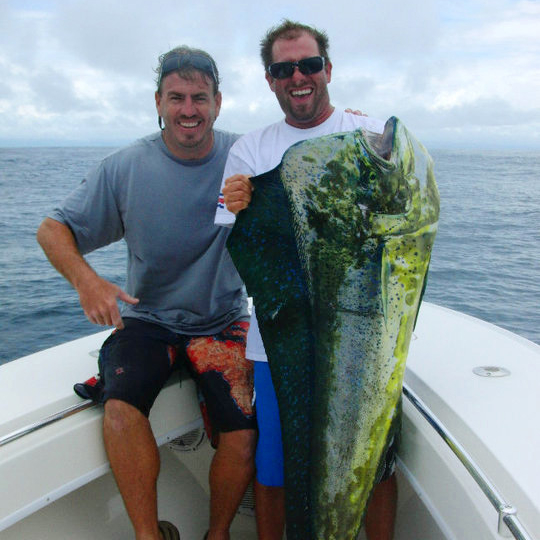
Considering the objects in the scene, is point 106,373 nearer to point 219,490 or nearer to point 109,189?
point 219,490

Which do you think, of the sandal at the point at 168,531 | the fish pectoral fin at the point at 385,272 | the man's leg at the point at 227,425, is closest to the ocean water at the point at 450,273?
the sandal at the point at 168,531

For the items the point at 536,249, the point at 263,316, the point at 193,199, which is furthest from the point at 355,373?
the point at 536,249

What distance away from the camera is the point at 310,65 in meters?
1.80

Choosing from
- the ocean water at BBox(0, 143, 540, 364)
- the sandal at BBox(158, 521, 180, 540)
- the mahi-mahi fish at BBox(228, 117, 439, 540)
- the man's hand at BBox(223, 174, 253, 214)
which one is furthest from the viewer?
the ocean water at BBox(0, 143, 540, 364)

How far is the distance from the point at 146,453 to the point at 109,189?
3.35ft

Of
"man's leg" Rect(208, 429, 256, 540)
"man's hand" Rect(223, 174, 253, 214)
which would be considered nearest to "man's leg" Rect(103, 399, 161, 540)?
"man's leg" Rect(208, 429, 256, 540)

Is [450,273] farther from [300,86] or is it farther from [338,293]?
[338,293]

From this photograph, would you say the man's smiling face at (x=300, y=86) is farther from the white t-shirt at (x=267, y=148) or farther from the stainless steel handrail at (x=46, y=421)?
the stainless steel handrail at (x=46, y=421)

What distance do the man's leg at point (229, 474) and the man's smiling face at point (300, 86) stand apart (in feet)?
3.67

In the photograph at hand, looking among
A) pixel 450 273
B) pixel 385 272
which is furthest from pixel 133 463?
pixel 450 273

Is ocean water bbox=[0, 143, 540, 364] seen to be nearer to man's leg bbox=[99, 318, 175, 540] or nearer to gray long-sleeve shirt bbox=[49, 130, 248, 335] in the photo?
gray long-sleeve shirt bbox=[49, 130, 248, 335]

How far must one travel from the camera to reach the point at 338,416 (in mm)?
1500

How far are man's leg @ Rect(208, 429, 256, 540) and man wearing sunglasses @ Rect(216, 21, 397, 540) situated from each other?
4cm

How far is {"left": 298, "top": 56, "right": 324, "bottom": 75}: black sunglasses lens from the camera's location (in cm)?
180
